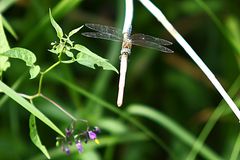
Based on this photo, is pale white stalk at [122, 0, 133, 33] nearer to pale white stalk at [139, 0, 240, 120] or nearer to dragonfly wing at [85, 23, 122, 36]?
pale white stalk at [139, 0, 240, 120]

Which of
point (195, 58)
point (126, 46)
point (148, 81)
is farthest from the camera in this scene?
point (148, 81)

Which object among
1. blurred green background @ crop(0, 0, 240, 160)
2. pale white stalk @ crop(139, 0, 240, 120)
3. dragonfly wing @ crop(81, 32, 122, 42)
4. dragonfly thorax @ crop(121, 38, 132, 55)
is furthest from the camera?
blurred green background @ crop(0, 0, 240, 160)

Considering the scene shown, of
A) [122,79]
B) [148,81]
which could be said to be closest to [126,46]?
[122,79]

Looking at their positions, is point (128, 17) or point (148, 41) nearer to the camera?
point (128, 17)

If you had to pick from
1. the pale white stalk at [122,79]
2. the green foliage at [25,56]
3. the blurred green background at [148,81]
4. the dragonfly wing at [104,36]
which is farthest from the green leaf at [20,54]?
the blurred green background at [148,81]

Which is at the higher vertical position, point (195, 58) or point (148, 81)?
point (195, 58)

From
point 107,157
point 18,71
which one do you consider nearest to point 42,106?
point 18,71

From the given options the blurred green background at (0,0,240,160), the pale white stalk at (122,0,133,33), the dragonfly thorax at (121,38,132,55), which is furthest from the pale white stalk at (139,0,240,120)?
the blurred green background at (0,0,240,160)

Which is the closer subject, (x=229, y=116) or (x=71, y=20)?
(x=229, y=116)

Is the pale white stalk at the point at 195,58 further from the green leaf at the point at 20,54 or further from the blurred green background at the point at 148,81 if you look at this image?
the blurred green background at the point at 148,81

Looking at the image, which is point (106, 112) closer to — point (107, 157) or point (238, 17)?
point (107, 157)

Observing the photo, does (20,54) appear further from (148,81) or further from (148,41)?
(148,81)
